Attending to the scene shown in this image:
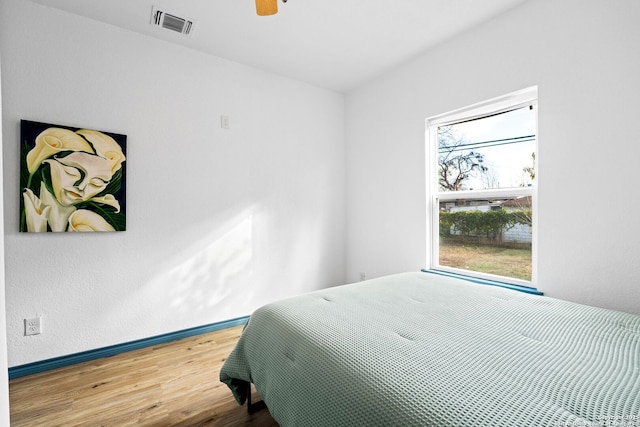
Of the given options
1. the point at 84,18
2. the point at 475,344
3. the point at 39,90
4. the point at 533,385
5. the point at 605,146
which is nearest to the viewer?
the point at 533,385

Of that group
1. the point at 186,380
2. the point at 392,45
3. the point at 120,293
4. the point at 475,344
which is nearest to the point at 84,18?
the point at 120,293

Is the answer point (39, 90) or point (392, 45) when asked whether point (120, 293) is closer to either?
point (39, 90)

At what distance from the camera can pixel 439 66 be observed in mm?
2646

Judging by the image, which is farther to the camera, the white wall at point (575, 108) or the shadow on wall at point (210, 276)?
the shadow on wall at point (210, 276)

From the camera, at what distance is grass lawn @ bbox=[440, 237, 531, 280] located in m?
2.29

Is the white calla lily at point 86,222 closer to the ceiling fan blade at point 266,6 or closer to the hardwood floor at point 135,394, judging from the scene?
the hardwood floor at point 135,394

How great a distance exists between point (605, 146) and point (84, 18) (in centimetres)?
359

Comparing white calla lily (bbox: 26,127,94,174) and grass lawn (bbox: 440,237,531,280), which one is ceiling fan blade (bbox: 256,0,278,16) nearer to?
white calla lily (bbox: 26,127,94,174)

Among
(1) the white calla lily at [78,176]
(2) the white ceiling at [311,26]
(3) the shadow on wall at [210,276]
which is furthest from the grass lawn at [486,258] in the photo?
(1) the white calla lily at [78,176]

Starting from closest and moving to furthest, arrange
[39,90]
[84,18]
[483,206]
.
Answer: [39,90]
[84,18]
[483,206]

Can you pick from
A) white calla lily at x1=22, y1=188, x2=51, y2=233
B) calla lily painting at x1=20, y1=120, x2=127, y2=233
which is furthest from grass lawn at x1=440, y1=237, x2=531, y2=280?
white calla lily at x1=22, y1=188, x2=51, y2=233

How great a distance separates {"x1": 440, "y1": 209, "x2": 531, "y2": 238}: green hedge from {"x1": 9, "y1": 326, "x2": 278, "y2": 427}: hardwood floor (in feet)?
6.82

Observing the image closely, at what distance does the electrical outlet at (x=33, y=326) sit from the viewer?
203 centimetres

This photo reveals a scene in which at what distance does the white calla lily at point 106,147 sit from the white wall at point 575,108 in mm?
2622
